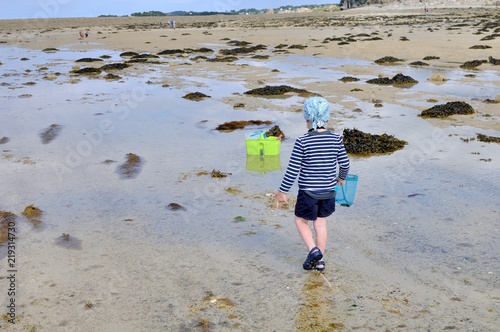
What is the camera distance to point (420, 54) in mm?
24125

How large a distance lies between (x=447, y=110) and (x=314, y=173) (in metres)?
7.26

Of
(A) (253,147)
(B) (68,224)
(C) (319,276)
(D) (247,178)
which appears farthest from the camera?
(A) (253,147)

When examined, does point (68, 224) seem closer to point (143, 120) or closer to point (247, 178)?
point (247, 178)

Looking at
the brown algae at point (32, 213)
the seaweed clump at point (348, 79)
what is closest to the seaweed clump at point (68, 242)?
the brown algae at point (32, 213)

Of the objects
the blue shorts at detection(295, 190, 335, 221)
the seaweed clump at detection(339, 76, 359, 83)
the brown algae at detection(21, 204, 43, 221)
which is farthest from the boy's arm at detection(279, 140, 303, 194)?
the seaweed clump at detection(339, 76, 359, 83)

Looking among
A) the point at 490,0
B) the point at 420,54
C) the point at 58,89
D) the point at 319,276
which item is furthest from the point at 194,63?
the point at 490,0

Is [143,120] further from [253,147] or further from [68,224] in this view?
[68,224]

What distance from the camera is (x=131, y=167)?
8.09 meters

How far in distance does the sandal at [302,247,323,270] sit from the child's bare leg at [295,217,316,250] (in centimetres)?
8

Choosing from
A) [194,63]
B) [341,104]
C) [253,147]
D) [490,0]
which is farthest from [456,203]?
[490,0]

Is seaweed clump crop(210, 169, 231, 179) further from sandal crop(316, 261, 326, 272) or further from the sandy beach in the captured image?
sandal crop(316, 261, 326, 272)

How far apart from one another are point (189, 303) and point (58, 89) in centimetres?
1409

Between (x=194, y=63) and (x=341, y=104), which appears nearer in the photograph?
(x=341, y=104)

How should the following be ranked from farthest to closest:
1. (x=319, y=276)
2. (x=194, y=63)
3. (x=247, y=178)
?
(x=194, y=63) → (x=247, y=178) → (x=319, y=276)
